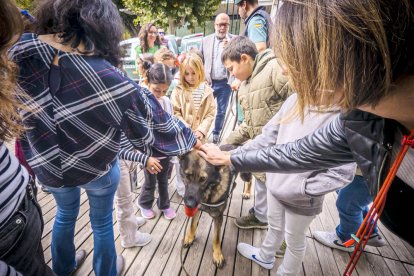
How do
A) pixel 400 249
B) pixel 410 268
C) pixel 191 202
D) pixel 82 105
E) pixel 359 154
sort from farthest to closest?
1. pixel 400 249
2. pixel 410 268
3. pixel 191 202
4. pixel 82 105
5. pixel 359 154

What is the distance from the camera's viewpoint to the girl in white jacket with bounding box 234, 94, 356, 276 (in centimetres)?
145

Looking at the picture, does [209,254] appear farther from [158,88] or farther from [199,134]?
Answer: [158,88]

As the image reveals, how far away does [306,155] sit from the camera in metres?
1.29

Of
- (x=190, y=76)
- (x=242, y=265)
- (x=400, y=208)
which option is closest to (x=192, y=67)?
(x=190, y=76)

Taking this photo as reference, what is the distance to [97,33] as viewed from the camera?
1.18 meters

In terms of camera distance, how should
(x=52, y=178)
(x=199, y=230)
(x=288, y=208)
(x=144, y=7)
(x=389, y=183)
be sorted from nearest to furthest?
1. (x=389, y=183)
2. (x=52, y=178)
3. (x=288, y=208)
4. (x=199, y=230)
5. (x=144, y=7)

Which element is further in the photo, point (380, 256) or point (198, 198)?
point (380, 256)

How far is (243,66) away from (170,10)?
35.2 ft

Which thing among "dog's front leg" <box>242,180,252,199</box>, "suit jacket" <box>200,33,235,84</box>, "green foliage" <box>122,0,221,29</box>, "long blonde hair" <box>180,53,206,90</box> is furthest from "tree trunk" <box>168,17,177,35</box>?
"dog's front leg" <box>242,180,252,199</box>

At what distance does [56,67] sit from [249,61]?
1850 millimetres

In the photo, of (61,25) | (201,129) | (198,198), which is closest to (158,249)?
(198,198)

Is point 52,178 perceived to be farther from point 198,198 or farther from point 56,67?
point 198,198

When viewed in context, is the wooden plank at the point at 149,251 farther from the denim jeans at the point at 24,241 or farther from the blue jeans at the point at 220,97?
the blue jeans at the point at 220,97

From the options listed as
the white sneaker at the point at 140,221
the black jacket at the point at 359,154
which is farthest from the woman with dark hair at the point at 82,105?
the white sneaker at the point at 140,221
